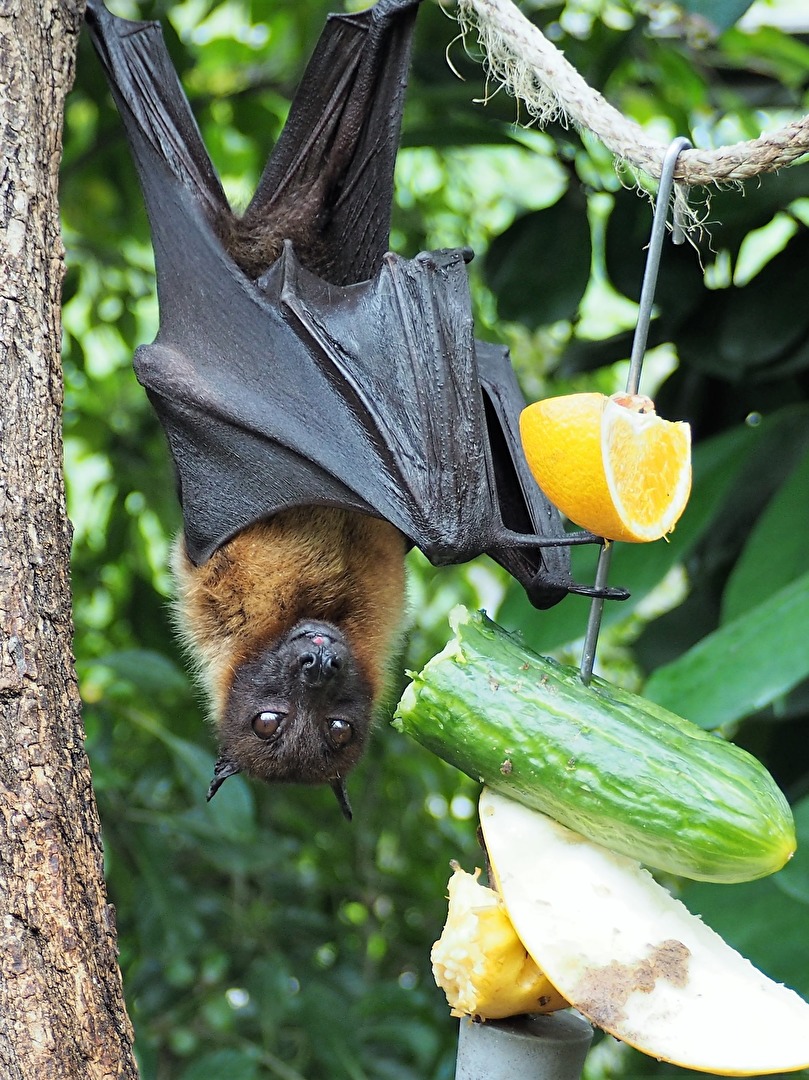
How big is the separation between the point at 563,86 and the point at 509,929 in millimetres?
1132

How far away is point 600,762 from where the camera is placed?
1.30 m

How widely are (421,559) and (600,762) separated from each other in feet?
9.51

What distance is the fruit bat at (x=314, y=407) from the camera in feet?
6.83

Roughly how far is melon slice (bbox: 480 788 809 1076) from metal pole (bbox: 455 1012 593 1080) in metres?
0.12

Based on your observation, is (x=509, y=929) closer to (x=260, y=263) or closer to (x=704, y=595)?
(x=260, y=263)

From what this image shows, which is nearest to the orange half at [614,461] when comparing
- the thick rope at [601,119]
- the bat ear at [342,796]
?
the thick rope at [601,119]

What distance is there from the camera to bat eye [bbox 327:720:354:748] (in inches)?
99.7

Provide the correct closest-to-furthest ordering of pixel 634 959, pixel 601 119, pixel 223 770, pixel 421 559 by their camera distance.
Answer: pixel 634 959 → pixel 601 119 → pixel 223 770 → pixel 421 559

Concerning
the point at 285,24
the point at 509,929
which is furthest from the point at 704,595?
the point at 285,24

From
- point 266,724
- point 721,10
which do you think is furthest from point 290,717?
point 721,10

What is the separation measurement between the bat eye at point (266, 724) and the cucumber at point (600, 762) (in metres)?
1.12

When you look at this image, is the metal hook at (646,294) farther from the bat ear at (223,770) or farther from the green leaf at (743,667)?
the bat ear at (223,770)

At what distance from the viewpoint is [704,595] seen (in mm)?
3305

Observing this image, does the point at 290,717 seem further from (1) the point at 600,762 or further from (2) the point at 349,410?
(1) the point at 600,762
